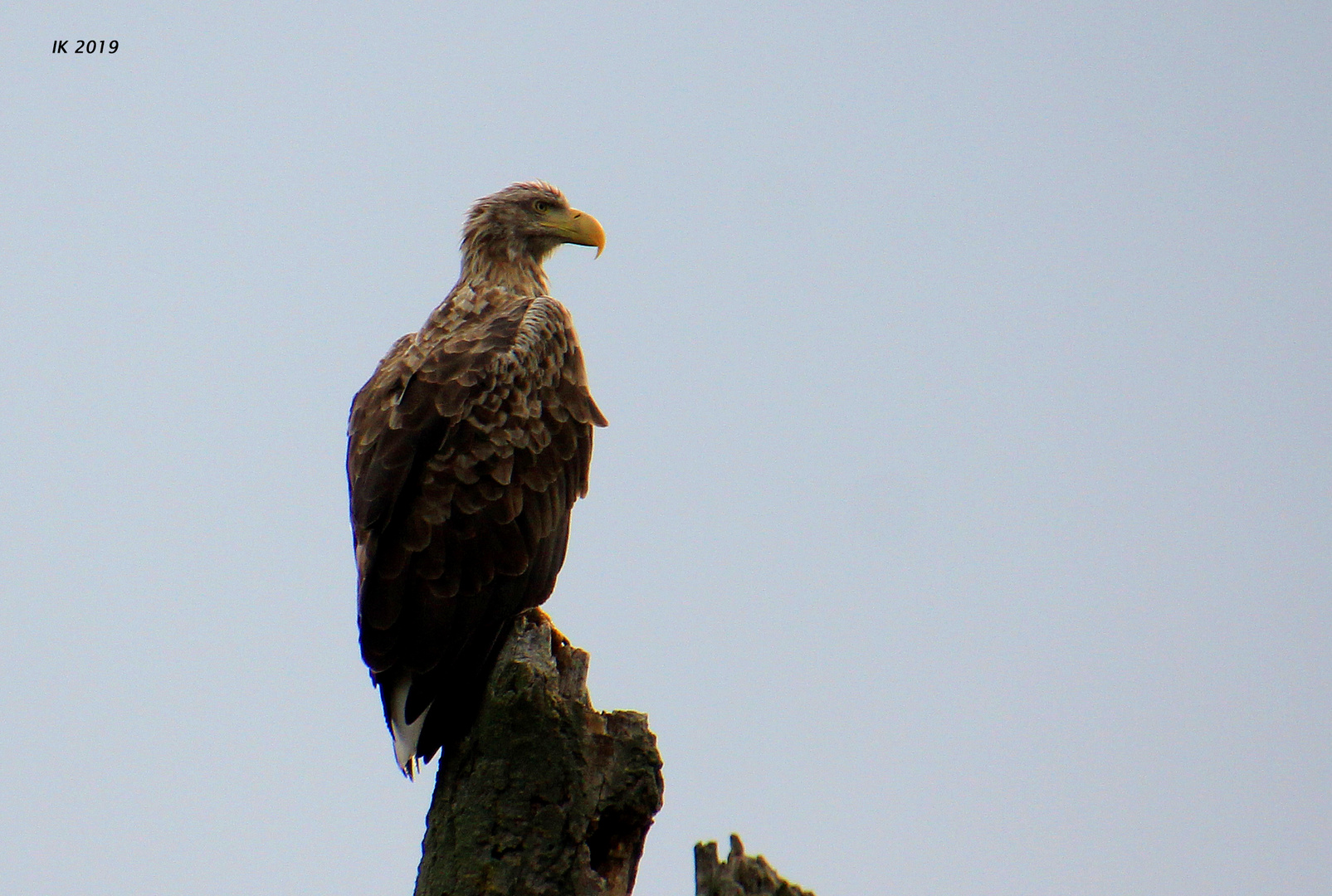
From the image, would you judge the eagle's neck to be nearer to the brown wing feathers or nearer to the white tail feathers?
the brown wing feathers

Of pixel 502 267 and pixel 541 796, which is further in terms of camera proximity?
pixel 502 267

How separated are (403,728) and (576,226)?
4.04 m

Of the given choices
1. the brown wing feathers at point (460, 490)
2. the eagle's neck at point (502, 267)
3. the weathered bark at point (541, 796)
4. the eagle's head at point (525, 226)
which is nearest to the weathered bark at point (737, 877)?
the weathered bark at point (541, 796)

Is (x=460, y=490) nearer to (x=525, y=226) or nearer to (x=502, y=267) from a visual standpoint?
(x=502, y=267)

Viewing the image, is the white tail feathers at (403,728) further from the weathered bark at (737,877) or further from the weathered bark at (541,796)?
the weathered bark at (737,877)

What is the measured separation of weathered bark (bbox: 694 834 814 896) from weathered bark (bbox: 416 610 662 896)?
632 mm

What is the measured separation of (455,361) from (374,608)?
1.45 metres

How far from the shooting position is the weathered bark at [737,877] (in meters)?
4.51

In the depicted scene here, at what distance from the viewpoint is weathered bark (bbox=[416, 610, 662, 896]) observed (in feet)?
16.5

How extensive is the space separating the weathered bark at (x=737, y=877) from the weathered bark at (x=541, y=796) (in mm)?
632

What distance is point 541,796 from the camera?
510 centimetres

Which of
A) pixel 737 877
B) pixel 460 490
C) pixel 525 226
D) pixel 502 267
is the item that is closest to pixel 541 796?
pixel 737 877

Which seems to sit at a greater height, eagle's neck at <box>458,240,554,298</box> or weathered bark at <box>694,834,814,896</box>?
eagle's neck at <box>458,240,554,298</box>

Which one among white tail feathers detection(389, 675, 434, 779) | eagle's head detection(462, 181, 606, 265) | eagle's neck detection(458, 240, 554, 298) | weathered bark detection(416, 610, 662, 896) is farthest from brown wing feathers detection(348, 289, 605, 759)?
eagle's head detection(462, 181, 606, 265)
